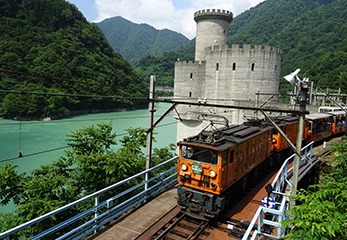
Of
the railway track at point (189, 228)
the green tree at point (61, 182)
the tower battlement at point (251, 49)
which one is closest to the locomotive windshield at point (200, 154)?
the railway track at point (189, 228)

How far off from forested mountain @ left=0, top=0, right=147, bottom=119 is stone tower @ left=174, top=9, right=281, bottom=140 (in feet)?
27.4

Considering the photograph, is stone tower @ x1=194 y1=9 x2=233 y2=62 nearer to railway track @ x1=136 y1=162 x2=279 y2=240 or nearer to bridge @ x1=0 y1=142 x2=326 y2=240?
bridge @ x1=0 y1=142 x2=326 y2=240

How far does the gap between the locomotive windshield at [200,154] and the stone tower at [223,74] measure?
16.3 meters

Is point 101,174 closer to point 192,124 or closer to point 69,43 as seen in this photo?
point 192,124

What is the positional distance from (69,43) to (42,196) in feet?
197

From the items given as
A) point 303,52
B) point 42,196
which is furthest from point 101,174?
point 303,52

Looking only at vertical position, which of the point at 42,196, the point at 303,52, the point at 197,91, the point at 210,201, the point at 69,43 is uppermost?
the point at 303,52

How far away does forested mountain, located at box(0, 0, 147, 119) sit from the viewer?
4612 cm

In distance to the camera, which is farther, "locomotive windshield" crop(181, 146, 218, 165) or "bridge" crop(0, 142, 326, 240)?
"locomotive windshield" crop(181, 146, 218, 165)

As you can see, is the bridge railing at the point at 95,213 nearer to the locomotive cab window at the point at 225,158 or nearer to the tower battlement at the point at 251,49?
the locomotive cab window at the point at 225,158

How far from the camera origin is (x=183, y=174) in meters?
8.67

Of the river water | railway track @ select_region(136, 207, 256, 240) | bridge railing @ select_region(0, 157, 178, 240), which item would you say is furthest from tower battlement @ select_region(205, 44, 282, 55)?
railway track @ select_region(136, 207, 256, 240)

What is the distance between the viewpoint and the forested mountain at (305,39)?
75.3 m

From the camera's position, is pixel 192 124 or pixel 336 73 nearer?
pixel 192 124
